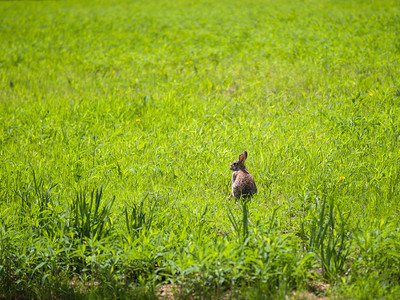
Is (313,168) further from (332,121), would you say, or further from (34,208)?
(34,208)

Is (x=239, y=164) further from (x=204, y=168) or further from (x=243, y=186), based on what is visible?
(x=204, y=168)

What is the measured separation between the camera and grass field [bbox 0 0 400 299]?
3.17 metres

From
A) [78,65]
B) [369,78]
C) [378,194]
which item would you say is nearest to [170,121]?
[378,194]

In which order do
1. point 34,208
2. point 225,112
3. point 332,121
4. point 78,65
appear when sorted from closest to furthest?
point 34,208, point 332,121, point 225,112, point 78,65

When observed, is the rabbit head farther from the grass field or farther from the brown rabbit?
the grass field

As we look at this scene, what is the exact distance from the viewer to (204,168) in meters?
5.08

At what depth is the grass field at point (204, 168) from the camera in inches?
125

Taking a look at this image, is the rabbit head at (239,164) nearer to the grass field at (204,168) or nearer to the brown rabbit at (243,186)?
the brown rabbit at (243,186)

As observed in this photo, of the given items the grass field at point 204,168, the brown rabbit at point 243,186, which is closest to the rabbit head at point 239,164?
the brown rabbit at point 243,186

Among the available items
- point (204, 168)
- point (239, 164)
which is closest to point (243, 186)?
point (239, 164)

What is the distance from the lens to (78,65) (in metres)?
10.9

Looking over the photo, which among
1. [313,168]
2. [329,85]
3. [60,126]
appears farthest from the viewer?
[329,85]

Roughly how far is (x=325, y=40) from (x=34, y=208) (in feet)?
32.8

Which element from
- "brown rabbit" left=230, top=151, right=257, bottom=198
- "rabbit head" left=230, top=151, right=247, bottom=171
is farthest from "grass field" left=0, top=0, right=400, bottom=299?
"rabbit head" left=230, top=151, right=247, bottom=171
